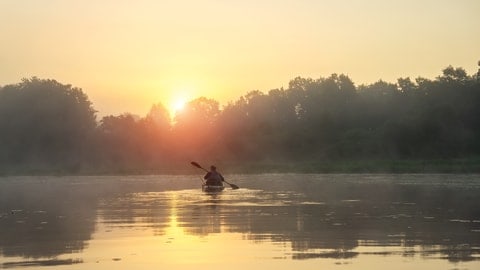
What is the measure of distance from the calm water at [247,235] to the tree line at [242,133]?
169 feet

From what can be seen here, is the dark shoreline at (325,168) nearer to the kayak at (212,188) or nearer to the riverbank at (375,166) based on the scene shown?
the riverbank at (375,166)

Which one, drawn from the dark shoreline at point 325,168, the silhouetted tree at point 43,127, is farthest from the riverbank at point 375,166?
the silhouetted tree at point 43,127

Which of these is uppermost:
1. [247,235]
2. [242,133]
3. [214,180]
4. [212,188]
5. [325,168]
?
[242,133]

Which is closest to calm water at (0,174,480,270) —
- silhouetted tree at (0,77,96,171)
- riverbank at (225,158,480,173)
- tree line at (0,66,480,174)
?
riverbank at (225,158,480,173)

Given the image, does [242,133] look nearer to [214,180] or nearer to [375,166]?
[375,166]

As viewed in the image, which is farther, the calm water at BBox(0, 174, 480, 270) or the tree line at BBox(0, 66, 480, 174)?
the tree line at BBox(0, 66, 480, 174)

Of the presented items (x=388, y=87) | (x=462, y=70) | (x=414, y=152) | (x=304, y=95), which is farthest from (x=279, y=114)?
(x=414, y=152)

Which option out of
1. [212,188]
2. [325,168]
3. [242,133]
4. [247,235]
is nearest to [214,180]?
[212,188]

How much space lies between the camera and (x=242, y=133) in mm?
99312

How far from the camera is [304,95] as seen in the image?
12675cm

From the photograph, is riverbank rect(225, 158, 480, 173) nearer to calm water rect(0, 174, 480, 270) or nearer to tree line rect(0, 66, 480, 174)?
tree line rect(0, 66, 480, 174)

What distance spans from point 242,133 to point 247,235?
81231mm

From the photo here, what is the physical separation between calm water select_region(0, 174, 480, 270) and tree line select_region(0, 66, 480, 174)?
51.5 metres

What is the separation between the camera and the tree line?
80.7 metres
